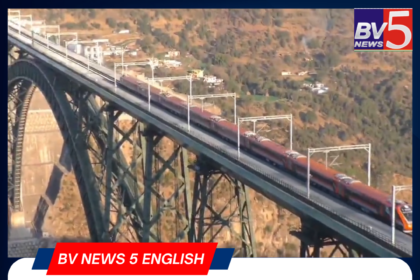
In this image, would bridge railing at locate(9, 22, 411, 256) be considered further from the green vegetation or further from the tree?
the tree

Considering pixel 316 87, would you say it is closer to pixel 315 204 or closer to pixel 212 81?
pixel 212 81

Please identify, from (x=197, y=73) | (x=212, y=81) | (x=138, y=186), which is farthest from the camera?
(x=212, y=81)

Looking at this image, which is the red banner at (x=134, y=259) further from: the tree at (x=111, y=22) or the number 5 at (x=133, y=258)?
the tree at (x=111, y=22)

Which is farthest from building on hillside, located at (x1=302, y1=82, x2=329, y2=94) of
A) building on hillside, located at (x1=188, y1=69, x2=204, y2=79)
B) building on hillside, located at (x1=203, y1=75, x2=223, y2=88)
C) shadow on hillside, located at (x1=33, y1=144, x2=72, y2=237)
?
shadow on hillside, located at (x1=33, y1=144, x2=72, y2=237)

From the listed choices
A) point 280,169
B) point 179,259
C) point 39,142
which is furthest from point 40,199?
point 179,259

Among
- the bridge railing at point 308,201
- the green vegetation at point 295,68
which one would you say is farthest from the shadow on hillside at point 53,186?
the bridge railing at point 308,201

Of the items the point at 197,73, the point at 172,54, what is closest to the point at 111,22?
the point at 172,54
